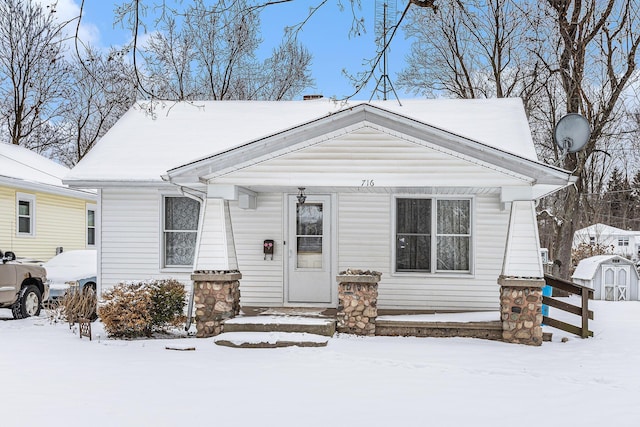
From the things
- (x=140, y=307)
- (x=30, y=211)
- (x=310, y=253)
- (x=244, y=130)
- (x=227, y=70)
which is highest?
(x=227, y=70)

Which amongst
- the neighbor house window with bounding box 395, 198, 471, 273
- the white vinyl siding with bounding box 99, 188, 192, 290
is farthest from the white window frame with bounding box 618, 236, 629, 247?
the white vinyl siding with bounding box 99, 188, 192, 290

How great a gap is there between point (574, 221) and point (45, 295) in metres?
14.8

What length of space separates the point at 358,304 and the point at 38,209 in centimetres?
1277

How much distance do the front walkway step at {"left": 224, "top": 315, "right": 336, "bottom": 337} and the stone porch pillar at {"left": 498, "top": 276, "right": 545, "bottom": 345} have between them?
2843 millimetres

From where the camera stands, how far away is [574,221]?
1817 centimetres

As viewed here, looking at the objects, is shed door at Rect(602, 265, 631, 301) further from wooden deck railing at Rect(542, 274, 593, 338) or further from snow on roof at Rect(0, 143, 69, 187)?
snow on roof at Rect(0, 143, 69, 187)

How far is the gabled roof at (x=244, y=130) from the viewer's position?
31.4 feet

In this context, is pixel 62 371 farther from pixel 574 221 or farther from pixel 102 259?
pixel 574 221

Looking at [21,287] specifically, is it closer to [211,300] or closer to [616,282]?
[211,300]

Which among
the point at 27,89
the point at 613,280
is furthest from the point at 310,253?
the point at 27,89

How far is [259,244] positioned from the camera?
11.7 metres

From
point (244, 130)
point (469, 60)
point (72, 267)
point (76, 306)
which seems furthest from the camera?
point (469, 60)

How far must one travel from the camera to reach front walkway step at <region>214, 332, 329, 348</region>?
896cm

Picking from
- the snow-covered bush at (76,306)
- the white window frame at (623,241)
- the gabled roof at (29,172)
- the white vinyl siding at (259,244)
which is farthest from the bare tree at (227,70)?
the white window frame at (623,241)
